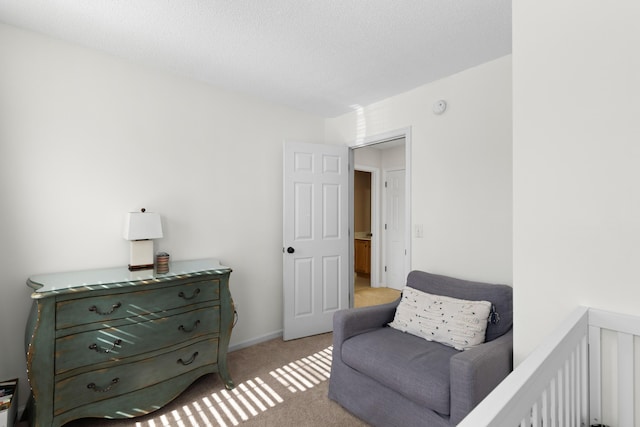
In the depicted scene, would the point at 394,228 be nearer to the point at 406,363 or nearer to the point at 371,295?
the point at 371,295

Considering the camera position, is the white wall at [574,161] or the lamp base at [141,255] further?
the lamp base at [141,255]

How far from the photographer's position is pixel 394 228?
209 inches

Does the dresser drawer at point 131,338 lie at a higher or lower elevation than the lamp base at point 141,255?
lower

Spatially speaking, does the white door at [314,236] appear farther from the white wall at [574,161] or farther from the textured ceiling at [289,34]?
the white wall at [574,161]

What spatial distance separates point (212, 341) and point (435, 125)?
8.24ft

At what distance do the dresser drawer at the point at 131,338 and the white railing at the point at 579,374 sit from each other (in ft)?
6.54

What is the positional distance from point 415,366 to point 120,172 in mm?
2427

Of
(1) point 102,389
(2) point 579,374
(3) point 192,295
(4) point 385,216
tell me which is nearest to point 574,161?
(2) point 579,374

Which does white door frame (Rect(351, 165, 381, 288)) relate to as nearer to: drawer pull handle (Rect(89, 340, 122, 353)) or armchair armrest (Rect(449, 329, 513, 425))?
armchair armrest (Rect(449, 329, 513, 425))

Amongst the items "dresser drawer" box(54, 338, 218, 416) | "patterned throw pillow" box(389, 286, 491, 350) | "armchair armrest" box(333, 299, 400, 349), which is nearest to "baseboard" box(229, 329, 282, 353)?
"dresser drawer" box(54, 338, 218, 416)

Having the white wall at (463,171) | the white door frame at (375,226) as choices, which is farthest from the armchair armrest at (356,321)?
the white door frame at (375,226)

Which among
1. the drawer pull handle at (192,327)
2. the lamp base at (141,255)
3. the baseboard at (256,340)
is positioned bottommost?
the baseboard at (256,340)

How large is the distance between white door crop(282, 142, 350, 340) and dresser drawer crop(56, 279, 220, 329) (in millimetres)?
1103

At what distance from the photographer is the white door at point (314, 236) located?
130 inches
